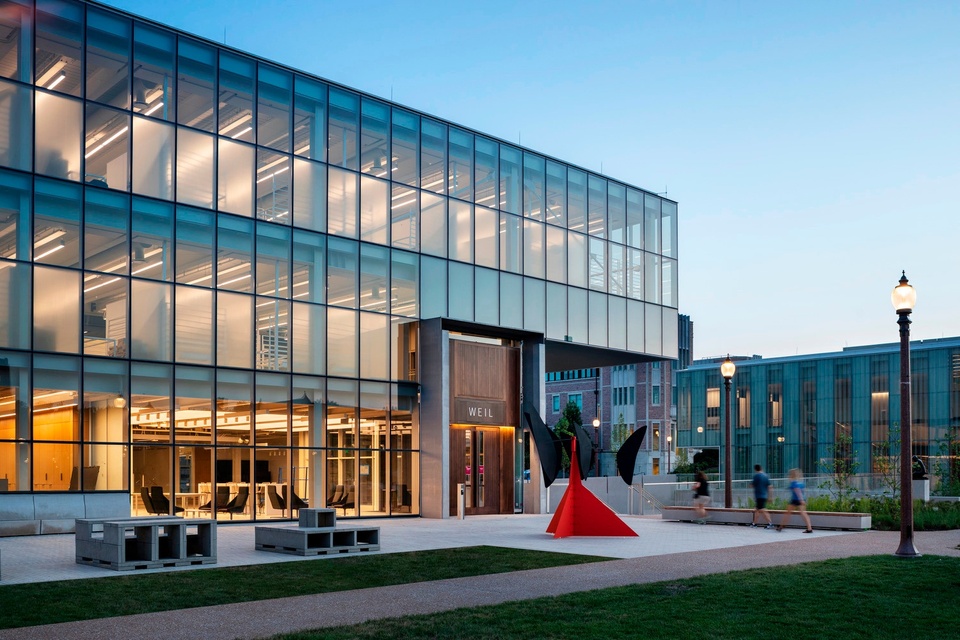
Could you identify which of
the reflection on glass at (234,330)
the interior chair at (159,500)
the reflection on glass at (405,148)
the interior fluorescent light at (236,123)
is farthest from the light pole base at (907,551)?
the interior fluorescent light at (236,123)

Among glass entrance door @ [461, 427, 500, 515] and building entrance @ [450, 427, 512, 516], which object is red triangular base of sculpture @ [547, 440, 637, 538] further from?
glass entrance door @ [461, 427, 500, 515]

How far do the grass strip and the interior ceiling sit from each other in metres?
19.2

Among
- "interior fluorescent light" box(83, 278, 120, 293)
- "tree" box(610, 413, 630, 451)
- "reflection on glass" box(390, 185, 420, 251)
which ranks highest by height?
"reflection on glass" box(390, 185, 420, 251)

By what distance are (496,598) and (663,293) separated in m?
29.5

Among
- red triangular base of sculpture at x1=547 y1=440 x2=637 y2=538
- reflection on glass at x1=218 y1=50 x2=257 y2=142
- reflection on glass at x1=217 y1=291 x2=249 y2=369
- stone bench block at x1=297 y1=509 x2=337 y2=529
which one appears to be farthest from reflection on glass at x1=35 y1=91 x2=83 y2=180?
red triangular base of sculpture at x1=547 y1=440 x2=637 y2=538

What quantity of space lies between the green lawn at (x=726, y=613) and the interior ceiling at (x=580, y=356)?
22.8 meters

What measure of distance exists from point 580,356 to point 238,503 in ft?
56.4

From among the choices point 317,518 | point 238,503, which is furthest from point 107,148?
point 317,518

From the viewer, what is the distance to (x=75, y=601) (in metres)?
12.2

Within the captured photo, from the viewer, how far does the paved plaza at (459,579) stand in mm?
10680

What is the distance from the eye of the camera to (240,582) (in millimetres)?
14250

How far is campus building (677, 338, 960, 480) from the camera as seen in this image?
78.4 meters

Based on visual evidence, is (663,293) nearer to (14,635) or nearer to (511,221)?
(511,221)

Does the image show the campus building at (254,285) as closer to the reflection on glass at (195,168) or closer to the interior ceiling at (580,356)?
the reflection on glass at (195,168)
